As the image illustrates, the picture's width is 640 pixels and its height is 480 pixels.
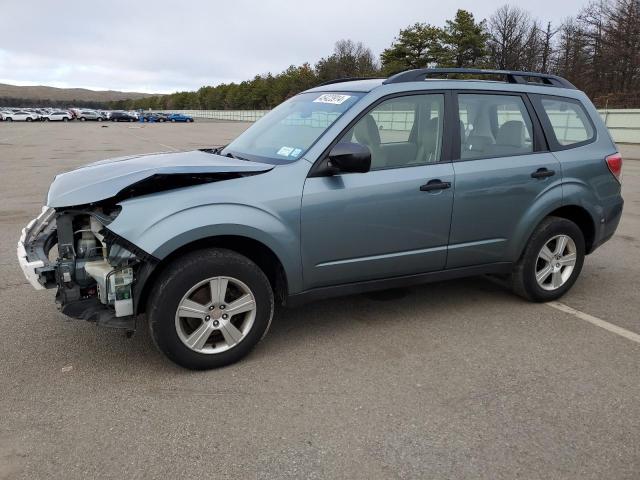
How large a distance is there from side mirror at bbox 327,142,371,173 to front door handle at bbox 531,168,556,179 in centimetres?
164

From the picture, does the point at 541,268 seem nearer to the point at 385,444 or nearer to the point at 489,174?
the point at 489,174

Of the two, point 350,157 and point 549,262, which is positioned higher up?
point 350,157

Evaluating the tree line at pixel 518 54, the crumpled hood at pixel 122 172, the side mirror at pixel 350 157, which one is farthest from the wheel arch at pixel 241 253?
the tree line at pixel 518 54

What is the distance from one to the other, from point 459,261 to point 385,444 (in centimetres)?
Answer: 191

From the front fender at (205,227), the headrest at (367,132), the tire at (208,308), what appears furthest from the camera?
the headrest at (367,132)

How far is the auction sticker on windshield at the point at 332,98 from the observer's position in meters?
4.05

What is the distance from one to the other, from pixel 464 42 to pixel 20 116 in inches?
2123

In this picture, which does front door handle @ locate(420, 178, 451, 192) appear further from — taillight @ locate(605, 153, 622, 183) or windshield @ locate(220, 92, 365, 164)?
taillight @ locate(605, 153, 622, 183)

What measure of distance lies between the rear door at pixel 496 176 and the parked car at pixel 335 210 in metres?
0.01

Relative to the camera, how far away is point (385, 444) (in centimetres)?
278

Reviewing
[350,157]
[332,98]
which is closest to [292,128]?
[332,98]

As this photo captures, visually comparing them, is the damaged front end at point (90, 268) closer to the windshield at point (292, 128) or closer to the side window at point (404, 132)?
the windshield at point (292, 128)

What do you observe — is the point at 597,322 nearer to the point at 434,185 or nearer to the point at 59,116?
the point at 434,185

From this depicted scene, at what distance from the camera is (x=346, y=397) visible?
10.6 ft
